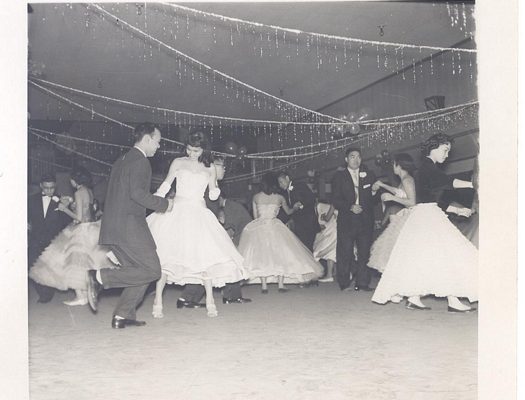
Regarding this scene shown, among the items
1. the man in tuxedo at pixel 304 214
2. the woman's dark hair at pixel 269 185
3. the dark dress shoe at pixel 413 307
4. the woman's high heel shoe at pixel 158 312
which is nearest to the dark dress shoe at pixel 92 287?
the woman's high heel shoe at pixel 158 312

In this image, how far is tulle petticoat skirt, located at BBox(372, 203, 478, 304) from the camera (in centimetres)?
527

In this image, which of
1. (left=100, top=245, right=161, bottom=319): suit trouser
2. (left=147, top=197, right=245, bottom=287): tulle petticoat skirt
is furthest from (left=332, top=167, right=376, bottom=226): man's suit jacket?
(left=100, top=245, right=161, bottom=319): suit trouser

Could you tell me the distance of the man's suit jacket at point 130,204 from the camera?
15.9ft

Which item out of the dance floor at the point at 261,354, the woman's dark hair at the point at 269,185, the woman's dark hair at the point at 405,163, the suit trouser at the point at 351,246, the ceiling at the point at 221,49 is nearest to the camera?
the dance floor at the point at 261,354

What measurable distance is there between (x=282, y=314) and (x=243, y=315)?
1.15 ft

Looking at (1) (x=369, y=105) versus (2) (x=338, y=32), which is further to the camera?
(1) (x=369, y=105)

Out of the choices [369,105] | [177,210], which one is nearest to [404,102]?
[369,105]

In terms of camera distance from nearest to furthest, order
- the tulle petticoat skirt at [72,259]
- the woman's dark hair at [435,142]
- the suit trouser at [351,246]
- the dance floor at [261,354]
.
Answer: the dance floor at [261,354], the woman's dark hair at [435,142], the tulle petticoat skirt at [72,259], the suit trouser at [351,246]

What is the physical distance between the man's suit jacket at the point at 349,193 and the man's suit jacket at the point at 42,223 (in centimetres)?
320

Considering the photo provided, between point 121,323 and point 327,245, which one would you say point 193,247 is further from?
point 327,245

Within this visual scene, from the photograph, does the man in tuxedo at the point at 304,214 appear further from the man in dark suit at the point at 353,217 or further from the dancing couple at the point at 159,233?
the dancing couple at the point at 159,233

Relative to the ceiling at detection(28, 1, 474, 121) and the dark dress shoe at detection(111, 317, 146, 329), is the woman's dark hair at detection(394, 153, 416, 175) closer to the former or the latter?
the ceiling at detection(28, 1, 474, 121)

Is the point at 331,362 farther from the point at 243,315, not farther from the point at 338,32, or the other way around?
the point at 338,32

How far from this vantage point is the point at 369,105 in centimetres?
1278
